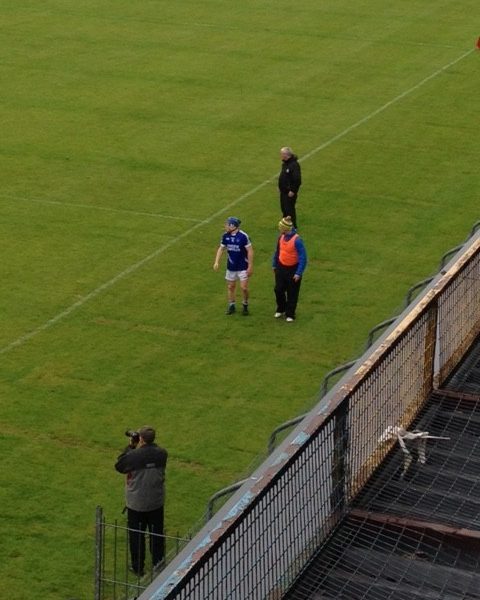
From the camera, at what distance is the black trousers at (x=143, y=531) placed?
11.5 meters

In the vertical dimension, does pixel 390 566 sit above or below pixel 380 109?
above

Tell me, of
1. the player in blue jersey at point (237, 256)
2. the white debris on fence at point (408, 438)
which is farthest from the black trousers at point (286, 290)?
the white debris on fence at point (408, 438)

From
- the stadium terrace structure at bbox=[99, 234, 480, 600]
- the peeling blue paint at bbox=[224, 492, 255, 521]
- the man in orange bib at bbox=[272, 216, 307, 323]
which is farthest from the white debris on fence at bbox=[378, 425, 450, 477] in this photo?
the man in orange bib at bbox=[272, 216, 307, 323]

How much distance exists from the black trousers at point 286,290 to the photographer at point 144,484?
21.3 ft

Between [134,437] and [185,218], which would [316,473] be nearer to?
[134,437]

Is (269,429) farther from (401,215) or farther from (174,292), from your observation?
(401,215)

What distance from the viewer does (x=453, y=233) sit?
22297 millimetres

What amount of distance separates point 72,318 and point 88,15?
79.6 ft

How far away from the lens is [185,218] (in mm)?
22625

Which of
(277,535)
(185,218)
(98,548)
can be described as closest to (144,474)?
(98,548)

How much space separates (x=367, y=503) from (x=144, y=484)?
406 centimetres

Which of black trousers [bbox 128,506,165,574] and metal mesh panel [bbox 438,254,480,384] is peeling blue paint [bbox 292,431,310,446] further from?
black trousers [bbox 128,506,165,574]

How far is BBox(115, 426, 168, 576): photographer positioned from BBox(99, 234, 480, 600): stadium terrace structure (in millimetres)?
3125

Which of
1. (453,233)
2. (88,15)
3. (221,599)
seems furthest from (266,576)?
(88,15)
